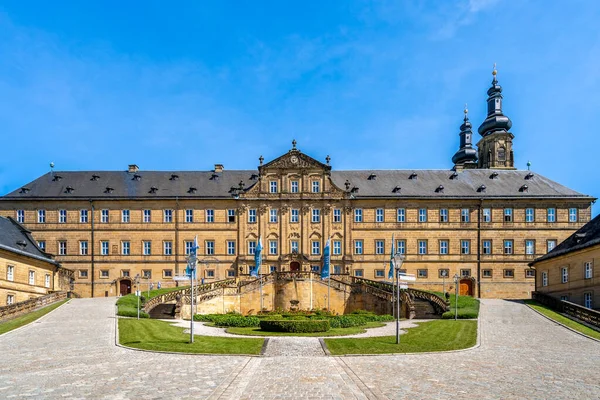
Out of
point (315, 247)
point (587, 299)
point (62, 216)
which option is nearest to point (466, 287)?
point (315, 247)

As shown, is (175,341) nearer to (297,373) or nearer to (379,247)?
(297,373)

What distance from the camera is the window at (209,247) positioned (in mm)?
59156

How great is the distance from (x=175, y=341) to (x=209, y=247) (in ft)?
110

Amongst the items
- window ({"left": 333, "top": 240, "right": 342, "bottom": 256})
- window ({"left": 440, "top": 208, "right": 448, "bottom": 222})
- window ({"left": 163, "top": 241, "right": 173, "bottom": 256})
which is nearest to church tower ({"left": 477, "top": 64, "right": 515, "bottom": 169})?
window ({"left": 440, "top": 208, "right": 448, "bottom": 222})

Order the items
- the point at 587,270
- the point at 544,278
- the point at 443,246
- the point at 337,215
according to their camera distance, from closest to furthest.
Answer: the point at 587,270, the point at 544,278, the point at 443,246, the point at 337,215

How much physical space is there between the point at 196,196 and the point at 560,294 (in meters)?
38.2

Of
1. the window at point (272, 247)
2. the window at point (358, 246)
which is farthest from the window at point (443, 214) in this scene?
the window at point (272, 247)

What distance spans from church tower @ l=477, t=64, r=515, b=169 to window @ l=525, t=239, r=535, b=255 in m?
23.6

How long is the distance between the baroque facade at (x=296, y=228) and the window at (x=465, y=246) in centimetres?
11

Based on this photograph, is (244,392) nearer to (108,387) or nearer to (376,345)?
(108,387)

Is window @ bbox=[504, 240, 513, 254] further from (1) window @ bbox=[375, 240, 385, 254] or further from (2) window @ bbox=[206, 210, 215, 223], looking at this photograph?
(2) window @ bbox=[206, 210, 215, 223]

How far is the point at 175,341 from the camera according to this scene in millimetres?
25938

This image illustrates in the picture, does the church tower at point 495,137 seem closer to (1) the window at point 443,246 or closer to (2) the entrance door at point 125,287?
(1) the window at point 443,246

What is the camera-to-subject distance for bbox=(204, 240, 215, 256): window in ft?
194
